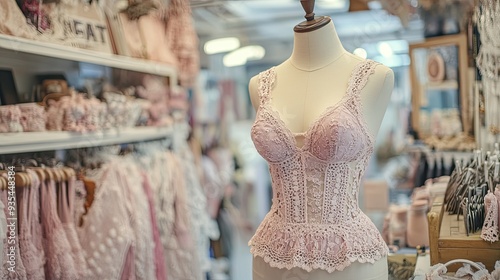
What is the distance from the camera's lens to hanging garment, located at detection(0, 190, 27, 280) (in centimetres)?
167

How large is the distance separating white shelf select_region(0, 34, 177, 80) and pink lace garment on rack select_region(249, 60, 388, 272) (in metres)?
0.79

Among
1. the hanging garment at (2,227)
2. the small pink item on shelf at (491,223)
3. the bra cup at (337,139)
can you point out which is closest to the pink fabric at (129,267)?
the hanging garment at (2,227)

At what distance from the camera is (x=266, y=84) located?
1.80m

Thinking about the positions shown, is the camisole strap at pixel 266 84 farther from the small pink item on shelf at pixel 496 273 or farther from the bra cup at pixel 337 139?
the small pink item on shelf at pixel 496 273

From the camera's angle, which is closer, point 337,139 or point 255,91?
point 337,139

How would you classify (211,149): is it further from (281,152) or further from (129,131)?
(281,152)

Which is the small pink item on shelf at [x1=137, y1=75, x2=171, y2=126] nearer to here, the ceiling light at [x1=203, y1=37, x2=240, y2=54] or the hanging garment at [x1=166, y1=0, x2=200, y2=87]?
the hanging garment at [x1=166, y1=0, x2=200, y2=87]

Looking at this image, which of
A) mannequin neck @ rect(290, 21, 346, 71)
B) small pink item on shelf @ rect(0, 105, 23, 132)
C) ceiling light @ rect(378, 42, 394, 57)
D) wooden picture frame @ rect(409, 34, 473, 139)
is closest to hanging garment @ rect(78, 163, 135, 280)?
small pink item on shelf @ rect(0, 105, 23, 132)

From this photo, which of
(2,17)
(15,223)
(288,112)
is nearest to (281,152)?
(288,112)

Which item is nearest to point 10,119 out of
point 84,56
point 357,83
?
point 84,56

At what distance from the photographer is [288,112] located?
1718 millimetres

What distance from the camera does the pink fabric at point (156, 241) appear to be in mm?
2584

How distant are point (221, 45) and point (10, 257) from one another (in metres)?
2.79

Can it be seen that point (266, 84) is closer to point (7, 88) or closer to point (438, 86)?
point (7, 88)
